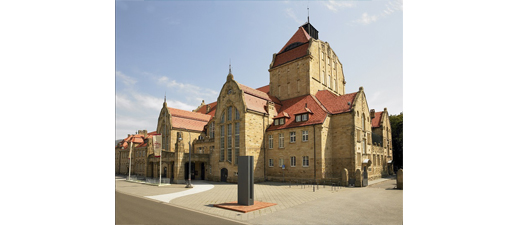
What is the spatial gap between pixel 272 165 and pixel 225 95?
13.1m

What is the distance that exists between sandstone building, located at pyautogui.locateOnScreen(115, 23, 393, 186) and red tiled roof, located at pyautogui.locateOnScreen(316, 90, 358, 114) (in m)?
0.16

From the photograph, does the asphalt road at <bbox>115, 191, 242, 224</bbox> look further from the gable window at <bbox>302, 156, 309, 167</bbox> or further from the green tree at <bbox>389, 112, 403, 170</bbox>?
the green tree at <bbox>389, 112, 403, 170</bbox>

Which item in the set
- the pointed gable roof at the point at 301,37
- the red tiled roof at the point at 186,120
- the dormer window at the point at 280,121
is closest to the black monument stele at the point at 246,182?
the dormer window at the point at 280,121

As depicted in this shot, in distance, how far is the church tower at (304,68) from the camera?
41656 mm

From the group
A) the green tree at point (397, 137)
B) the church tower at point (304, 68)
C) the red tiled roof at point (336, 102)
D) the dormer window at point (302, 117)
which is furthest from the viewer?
the church tower at point (304, 68)

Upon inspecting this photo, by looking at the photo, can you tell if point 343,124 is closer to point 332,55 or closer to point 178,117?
point 332,55

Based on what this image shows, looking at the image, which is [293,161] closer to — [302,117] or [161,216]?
[302,117]

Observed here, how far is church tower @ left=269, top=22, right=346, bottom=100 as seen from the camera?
4166 cm

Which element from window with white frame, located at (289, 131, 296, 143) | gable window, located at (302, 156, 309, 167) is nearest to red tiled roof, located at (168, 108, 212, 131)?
window with white frame, located at (289, 131, 296, 143)

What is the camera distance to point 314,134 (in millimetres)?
33250

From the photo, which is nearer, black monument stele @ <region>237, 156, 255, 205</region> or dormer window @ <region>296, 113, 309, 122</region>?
black monument stele @ <region>237, 156, 255, 205</region>

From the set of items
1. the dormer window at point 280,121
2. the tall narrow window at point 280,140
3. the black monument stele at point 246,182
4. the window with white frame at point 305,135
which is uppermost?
the dormer window at point 280,121

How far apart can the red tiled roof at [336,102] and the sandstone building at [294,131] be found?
163mm

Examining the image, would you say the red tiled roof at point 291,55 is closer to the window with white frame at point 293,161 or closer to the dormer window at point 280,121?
the dormer window at point 280,121
